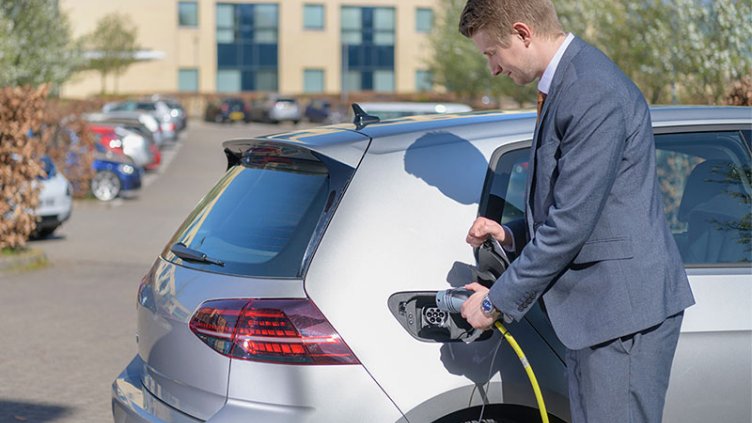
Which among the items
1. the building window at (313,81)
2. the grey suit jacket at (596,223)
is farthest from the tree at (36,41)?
the building window at (313,81)

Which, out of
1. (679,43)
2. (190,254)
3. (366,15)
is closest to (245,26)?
(366,15)

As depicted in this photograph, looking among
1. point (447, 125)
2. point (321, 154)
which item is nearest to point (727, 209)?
point (447, 125)

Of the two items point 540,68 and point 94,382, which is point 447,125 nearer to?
point 540,68

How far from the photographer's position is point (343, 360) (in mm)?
3416

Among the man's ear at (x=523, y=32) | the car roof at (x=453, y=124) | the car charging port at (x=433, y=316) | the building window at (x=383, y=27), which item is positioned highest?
the building window at (x=383, y=27)

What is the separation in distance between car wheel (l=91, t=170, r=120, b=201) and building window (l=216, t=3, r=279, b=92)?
184ft

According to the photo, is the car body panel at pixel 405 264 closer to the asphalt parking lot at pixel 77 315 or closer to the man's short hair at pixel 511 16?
the man's short hair at pixel 511 16

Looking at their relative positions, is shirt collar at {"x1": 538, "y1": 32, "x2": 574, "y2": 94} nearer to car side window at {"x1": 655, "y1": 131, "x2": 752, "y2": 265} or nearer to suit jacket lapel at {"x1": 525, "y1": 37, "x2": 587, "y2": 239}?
suit jacket lapel at {"x1": 525, "y1": 37, "x2": 587, "y2": 239}

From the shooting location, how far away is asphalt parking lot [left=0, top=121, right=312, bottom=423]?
6.89m

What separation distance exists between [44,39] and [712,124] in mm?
24821

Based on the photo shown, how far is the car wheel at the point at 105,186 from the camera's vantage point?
2319cm

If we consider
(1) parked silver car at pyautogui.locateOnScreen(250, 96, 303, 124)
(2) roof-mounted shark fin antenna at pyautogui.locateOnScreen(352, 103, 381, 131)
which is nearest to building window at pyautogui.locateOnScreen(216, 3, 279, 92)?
(1) parked silver car at pyautogui.locateOnScreen(250, 96, 303, 124)

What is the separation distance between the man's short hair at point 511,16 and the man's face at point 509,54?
2cm

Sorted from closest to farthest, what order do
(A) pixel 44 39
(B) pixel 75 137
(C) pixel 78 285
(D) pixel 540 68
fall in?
(D) pixel 540 68 → (C) pixel 78 285 → (B) pixel 75 137 → (A) pixel 44 39
